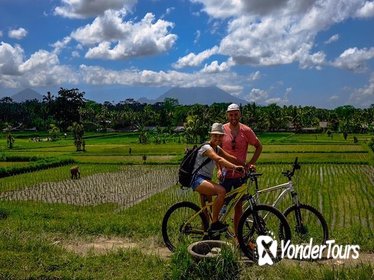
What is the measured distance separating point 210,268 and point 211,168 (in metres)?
1.50

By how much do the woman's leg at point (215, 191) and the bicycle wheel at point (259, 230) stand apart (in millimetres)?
338

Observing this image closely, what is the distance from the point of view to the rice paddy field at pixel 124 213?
4895mm

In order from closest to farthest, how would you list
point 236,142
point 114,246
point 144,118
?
1. point 236,142
2. point 114,246
3. point 144,118

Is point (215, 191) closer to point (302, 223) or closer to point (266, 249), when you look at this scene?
point (266, 249)

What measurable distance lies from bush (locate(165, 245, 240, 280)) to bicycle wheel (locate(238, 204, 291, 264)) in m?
0.62

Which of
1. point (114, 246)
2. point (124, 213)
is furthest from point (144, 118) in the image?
point (114, 246)

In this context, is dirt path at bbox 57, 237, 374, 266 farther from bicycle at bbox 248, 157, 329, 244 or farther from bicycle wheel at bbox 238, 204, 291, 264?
bicycle at bbox 248, 157, 329, 244

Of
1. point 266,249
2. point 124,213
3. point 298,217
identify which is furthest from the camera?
point 124,213

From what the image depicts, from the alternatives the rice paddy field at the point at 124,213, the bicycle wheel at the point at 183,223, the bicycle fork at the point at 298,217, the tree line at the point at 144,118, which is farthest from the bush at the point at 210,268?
the tree line at the point at 144,118

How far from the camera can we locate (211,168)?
553cm

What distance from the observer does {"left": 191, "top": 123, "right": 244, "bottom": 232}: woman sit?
17.2 feet

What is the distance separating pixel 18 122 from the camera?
11125 centimetres

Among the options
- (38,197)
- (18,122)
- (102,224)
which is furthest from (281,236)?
(18,122)

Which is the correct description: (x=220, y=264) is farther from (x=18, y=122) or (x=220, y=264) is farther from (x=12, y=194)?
(x=18, y=122)
